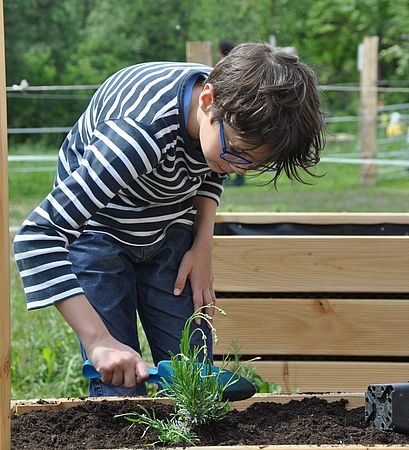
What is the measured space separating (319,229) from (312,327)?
1.52ft

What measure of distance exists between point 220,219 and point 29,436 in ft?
6.03

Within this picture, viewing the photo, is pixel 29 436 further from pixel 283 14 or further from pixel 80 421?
pixel 283 14

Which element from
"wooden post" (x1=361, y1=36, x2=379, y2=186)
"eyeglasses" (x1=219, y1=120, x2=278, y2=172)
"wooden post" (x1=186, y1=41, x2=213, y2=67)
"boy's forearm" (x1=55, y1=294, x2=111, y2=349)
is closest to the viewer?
"boy's forearm" (x1=55, y1=294, x2=111, y2=349)

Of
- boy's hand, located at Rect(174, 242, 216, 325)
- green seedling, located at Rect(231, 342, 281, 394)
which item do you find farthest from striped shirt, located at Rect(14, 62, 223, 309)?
green seedling, located at Rect(231, 342, 281, 394)

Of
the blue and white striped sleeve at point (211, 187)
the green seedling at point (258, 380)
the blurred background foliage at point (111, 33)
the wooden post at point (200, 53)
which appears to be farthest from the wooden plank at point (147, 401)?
the blurred background foliage at point (111, 33)

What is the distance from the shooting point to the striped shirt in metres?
2.19

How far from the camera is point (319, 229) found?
12.2ft

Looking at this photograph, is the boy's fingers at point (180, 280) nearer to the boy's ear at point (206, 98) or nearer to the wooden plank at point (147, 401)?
the wooden plank at point (147, 401)

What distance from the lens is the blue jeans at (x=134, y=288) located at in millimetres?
2691

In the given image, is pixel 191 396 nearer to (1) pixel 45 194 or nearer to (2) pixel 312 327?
(2) pixel 312 327

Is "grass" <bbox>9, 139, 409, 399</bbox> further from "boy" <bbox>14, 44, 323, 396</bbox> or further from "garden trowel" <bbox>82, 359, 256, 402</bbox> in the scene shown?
"garden trowel" <bbox>82, 359, 256, 402</bbox>

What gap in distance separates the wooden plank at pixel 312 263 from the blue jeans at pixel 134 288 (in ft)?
2.04

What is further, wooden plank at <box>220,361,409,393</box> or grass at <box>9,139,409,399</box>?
grass at <box>9,139,409,399</box>

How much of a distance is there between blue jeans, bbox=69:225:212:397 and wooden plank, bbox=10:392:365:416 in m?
0.28
